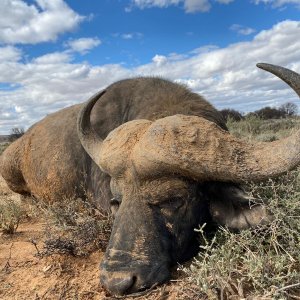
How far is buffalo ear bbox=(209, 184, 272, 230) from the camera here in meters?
3.73

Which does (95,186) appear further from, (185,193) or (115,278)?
(115,278)

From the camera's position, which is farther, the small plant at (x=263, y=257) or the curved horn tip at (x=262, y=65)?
the curved horn tip at (x=262, y=65)

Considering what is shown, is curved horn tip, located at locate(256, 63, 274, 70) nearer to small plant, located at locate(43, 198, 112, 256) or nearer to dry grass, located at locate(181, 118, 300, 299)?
dry grass, located at locate(181, 118, 300, 299)

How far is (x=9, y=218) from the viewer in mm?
6055

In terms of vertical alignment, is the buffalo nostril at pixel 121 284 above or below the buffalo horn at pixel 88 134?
below

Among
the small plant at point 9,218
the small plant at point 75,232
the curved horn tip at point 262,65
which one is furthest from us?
the small plant at point 9,218

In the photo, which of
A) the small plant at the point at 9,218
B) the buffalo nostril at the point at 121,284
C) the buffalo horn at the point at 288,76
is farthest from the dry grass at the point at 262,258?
the small plant at the point at 9,218

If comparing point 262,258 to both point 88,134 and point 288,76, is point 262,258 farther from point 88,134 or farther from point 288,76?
point 88,134

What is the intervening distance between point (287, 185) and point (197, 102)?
1722mm

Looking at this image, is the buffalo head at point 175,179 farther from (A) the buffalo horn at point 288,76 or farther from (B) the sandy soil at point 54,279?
(B) the sandy soil at point 54,279

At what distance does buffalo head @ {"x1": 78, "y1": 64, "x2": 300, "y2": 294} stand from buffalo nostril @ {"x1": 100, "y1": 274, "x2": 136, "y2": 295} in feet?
0.21

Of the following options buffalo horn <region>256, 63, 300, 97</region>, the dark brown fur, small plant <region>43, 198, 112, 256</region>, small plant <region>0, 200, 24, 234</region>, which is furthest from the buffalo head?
small plant <region>0, 200, 24, 234</region>

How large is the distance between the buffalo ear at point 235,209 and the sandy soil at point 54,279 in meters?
0.80

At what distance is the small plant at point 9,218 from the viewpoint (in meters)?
5.96
